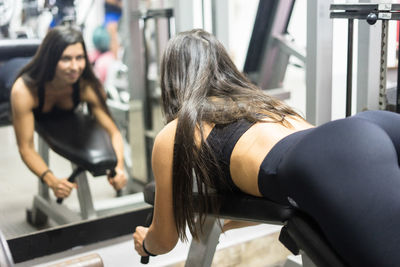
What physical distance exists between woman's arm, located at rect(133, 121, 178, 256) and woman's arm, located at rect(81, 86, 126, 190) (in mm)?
1204

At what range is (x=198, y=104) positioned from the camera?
4.84 feet

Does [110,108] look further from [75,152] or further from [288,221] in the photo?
[288,221]

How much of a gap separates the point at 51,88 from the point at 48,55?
166mm

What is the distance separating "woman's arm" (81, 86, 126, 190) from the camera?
8.70ft

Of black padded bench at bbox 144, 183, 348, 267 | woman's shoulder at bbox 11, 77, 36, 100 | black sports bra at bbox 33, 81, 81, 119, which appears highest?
woman's shoulder at bbox 11, 77, 36, 100

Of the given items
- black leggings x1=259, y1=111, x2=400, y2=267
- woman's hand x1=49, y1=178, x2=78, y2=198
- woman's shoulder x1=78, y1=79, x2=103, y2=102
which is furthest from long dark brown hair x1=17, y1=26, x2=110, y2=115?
black leggings x1=259, y1=111, x2=400, y2=267

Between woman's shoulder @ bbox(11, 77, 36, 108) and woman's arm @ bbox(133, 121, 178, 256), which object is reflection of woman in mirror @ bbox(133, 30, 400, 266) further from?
woman's shoulder @ bbox(11, 77, 36, 108)

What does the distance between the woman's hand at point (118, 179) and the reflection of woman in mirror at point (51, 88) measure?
0.24 metres

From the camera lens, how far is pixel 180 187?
1469 millimetres

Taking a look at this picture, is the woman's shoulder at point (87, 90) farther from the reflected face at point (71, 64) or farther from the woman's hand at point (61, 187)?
the woman's hand at point (61, 187)

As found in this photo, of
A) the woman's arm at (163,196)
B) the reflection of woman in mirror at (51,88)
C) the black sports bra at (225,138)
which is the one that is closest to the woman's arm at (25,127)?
the reflection of woman in mirror at (51,88)

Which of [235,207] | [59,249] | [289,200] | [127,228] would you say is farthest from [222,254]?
[289,200]

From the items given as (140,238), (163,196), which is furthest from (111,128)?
(163,196)

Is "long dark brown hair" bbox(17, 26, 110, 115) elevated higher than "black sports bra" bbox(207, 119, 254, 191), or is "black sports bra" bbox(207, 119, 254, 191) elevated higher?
"long dark brown hair" bbox(17, 26, 110, 115)
